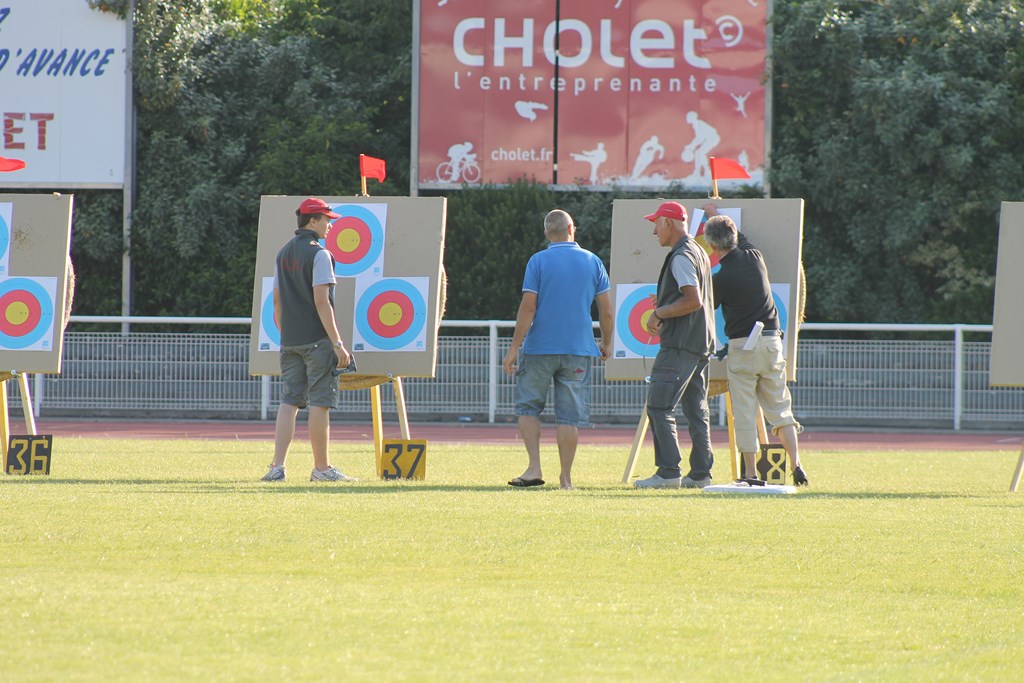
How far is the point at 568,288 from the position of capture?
33.4 feet

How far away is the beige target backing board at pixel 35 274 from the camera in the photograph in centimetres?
1192

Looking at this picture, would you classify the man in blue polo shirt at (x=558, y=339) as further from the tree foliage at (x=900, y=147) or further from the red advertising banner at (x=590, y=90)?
the tree foliage at (x=900, y=147)

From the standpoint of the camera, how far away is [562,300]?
33.3 feet

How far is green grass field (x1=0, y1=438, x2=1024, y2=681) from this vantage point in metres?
4.92

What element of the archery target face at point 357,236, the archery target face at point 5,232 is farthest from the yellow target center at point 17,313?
the archery target face at point 357,236

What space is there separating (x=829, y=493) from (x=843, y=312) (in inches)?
514

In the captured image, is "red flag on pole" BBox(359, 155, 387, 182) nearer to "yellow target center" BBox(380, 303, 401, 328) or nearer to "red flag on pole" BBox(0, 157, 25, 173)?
"yellow target center" BBox(380, 303, 401, 328)

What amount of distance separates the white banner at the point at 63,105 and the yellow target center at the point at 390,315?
42.9ft

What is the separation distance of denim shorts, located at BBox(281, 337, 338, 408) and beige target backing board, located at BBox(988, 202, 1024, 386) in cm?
489

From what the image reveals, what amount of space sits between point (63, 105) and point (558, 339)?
15367 mm

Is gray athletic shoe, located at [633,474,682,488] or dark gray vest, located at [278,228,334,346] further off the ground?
dark gray vest, located at [278,228,334,346]

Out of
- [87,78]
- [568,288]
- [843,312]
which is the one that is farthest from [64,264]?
[843,312]

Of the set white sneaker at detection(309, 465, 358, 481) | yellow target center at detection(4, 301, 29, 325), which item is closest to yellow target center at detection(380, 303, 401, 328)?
white sneaker at detection(309, 465, 358, 481)

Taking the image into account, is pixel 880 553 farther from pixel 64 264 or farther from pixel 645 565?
pixel 64 264
